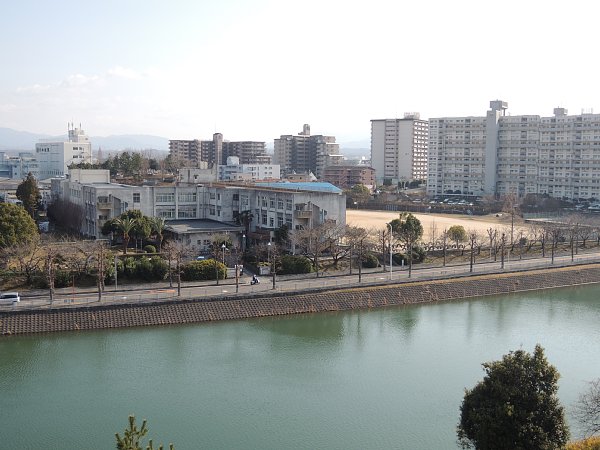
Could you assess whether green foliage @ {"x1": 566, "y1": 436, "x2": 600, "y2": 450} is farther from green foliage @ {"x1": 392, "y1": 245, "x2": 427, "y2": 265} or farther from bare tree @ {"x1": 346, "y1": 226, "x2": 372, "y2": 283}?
green foliage @ {"x1": 392, "y1": 245, "x2": 427, "y2": 265}

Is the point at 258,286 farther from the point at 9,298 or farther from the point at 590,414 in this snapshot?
the point at 590,414

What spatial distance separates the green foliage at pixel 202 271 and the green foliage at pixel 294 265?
1.38 m

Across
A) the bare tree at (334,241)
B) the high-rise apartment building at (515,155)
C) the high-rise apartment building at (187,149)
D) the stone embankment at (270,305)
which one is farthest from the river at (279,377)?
the high-rise apartment building at (187,149)

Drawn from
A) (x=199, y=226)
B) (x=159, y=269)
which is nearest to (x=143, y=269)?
(x=159, y=269)

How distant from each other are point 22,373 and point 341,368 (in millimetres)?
4429

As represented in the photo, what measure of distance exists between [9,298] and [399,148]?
35133mm

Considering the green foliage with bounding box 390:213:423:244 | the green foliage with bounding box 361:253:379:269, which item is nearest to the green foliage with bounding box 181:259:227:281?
the green foliage with bounding box 361:253:379:269

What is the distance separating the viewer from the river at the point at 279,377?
7.55 m

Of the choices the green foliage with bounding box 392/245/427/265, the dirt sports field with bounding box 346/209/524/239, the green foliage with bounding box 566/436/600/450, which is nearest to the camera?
the green foliage with bounding box 566/436/600/450

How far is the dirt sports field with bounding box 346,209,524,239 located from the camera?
2298 centimetres

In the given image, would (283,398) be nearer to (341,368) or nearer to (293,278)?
(341,368)

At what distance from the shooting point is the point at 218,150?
4719cm

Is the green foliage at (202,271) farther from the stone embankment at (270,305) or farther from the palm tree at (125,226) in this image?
the palm tree at (125,226)

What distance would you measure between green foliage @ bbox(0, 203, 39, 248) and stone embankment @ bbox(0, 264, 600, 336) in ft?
8.17
